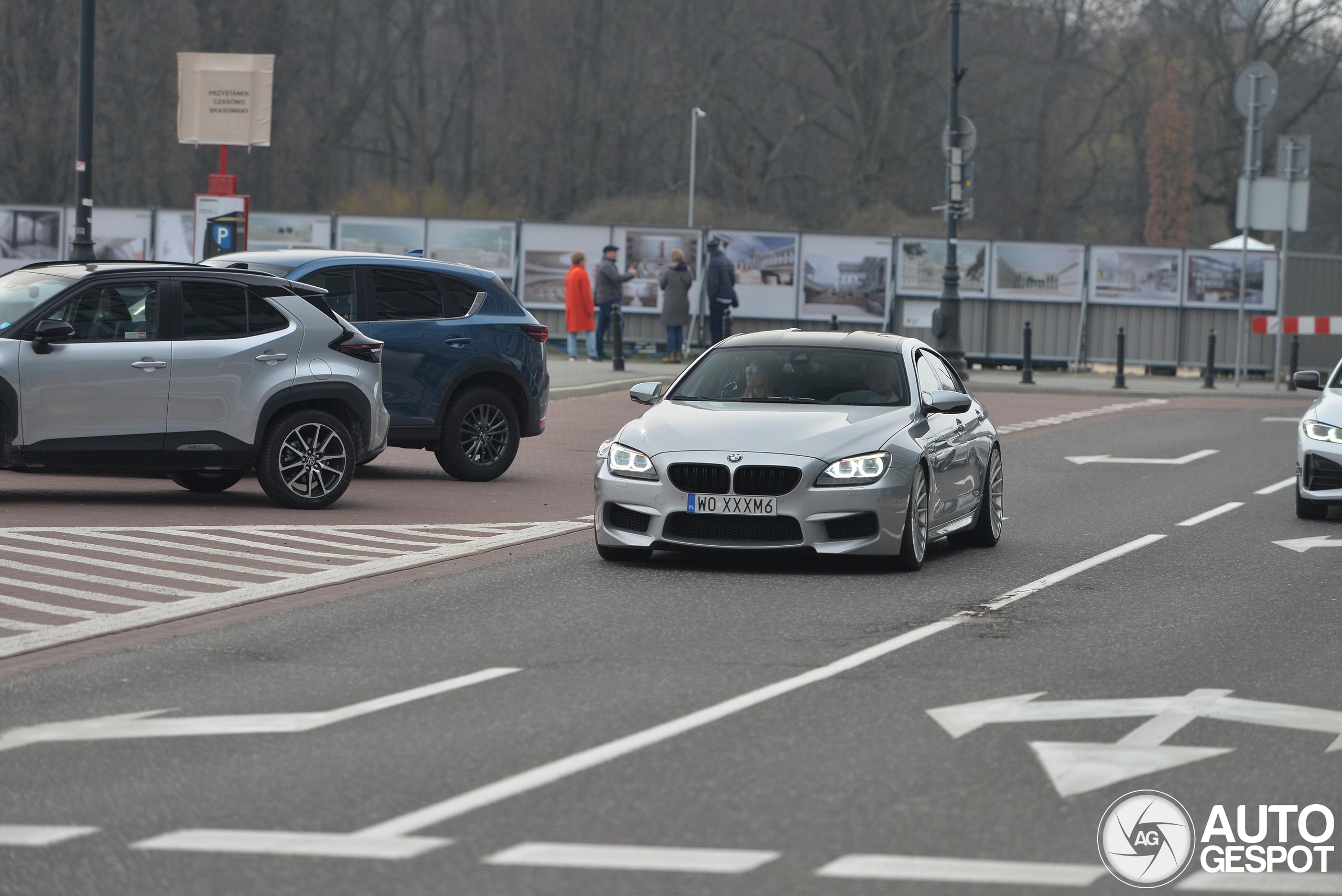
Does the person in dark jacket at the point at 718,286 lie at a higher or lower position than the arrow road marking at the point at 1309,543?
higher

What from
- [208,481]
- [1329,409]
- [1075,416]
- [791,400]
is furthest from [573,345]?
[791,400]

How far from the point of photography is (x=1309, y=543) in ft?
45.4

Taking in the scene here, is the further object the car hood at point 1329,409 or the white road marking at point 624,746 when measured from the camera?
the car hood at point 1329,409

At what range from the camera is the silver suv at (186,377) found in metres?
13.4

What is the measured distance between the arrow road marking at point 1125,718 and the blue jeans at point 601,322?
2542 cm

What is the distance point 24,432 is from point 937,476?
6011mm

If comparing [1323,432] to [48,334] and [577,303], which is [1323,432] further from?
[577,303]

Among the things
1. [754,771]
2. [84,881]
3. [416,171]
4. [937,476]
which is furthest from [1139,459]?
[416,171]

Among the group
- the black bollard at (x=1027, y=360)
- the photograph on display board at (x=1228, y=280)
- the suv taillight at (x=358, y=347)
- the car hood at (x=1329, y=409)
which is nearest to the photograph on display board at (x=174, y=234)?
the black bollard at (x=1027, y=360)

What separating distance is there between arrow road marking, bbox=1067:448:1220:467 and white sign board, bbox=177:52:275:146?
10.7m

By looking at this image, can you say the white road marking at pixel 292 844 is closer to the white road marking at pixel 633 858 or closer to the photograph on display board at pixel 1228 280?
the white road marking at pixel 633 858

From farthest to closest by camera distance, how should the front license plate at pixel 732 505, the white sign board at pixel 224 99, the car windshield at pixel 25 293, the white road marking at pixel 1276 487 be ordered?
the white sign board at pixel 224 99, the white road marking at pixel 1276 487, the car windshield at pixel 25 293, the front license plate at pixel 732 505

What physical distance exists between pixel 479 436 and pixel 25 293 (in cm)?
414

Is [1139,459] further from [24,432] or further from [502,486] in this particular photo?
[24,432]
